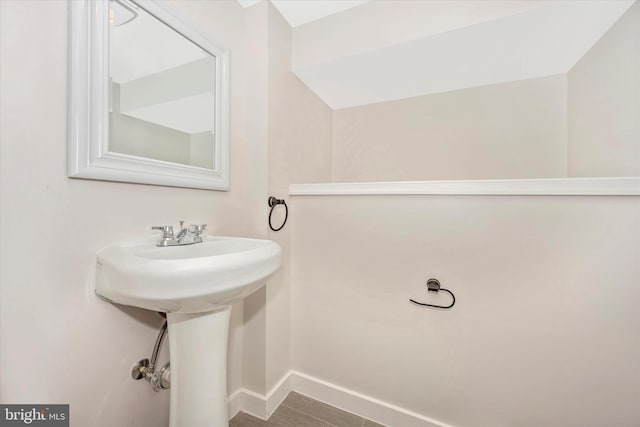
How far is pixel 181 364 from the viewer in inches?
32.3

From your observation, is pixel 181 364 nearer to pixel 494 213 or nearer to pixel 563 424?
pixel 494 213

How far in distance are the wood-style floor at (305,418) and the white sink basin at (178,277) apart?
865 millimetres

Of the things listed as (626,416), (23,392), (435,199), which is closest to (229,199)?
(23,392)

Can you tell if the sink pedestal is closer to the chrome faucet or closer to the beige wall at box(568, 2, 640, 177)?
the chrome faucet

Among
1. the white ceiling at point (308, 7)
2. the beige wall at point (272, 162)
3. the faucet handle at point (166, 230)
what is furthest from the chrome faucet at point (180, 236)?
the white ceiling at point (308, 7)

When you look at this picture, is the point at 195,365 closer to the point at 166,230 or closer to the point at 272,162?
the point at 166,230

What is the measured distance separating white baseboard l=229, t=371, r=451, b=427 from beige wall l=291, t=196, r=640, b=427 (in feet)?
0.11

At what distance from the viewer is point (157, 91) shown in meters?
0.95

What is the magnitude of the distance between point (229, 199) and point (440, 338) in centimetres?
116

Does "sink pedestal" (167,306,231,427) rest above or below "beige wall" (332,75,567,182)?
below

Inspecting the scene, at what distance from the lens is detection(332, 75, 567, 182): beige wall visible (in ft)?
5.07

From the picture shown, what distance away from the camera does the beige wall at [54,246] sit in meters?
0.62

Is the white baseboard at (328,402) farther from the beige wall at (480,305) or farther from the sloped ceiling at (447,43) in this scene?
the sloped ceiling at (447,43)

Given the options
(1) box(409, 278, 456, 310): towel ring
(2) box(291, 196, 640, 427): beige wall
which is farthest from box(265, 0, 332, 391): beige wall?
(1) box(409, 278, 456, 310): towel ring
